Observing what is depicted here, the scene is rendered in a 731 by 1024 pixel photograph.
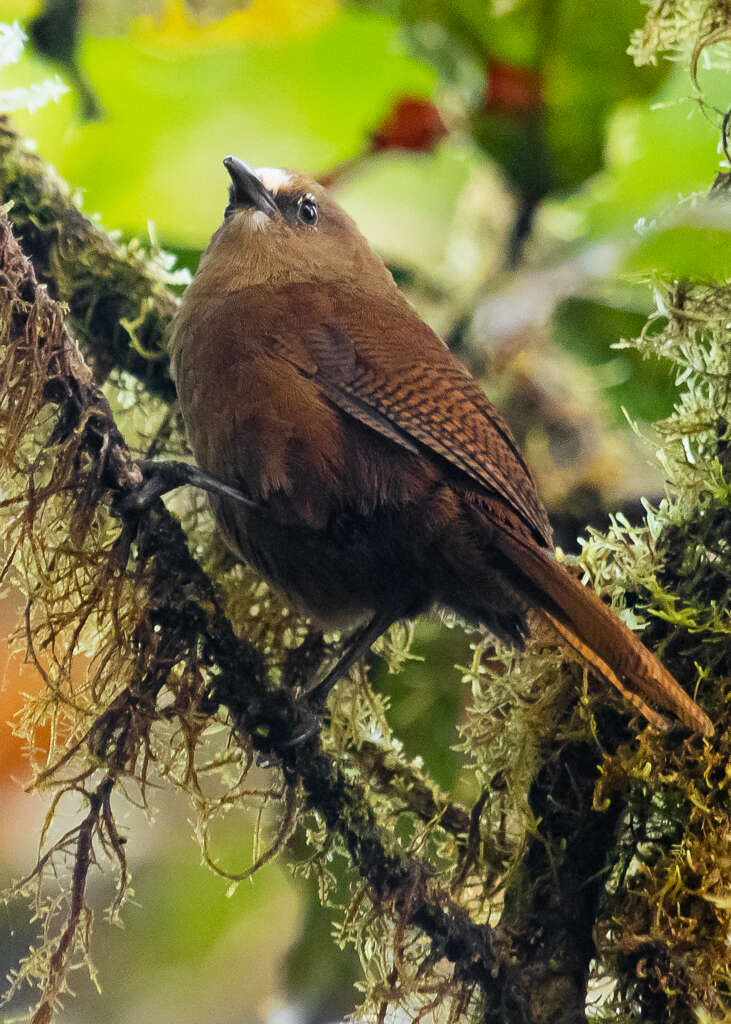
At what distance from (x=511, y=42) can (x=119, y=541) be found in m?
1.53

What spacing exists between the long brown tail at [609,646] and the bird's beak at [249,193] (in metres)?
1.08

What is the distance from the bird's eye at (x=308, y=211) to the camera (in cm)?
239

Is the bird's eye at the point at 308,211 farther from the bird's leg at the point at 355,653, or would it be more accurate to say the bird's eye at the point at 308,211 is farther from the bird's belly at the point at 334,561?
the bird's leg at the point at 355,653

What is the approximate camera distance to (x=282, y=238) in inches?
89.6

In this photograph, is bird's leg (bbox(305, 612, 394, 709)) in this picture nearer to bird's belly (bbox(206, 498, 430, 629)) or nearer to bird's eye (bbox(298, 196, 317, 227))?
bird's belly (bbox(206, 498, 430, 629))

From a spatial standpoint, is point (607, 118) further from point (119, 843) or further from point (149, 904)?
point (149, 904)

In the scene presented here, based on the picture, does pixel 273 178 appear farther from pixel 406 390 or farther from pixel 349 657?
pixel 349 657

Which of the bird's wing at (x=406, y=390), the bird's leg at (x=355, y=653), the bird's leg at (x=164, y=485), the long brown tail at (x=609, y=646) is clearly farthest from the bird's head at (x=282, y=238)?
the long brown tail at (x=609, y=646)

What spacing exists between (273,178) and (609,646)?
4.55 feet

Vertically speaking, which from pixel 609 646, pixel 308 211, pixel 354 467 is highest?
pixel 308 211

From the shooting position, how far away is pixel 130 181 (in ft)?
8.01

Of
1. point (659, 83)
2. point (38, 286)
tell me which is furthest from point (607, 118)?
point (38, 286)

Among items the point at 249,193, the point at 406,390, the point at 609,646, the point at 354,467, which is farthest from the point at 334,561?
the point at 249,193

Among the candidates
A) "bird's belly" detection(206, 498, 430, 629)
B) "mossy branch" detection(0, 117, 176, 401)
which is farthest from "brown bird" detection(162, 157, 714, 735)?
"mossy branch" detection(0, 117, 176, 401)
